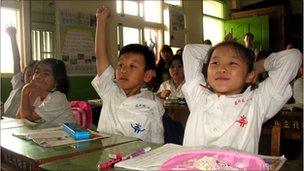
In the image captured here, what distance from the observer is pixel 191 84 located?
4.80 ft

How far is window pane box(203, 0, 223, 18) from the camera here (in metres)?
7.57

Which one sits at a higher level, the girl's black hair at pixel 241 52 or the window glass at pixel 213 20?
the window glass at pixel 213 20

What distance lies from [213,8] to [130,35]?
3243mm

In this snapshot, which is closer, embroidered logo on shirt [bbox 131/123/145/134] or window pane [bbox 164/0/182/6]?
embroidered logo on shirt [bbox 131/123/145/134]

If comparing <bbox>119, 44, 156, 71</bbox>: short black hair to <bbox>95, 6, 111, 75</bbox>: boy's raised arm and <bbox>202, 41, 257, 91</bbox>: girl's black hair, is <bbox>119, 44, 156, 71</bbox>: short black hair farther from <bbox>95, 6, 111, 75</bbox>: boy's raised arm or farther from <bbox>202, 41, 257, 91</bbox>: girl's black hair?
<bbox>202, 41, 257, 91</bbox>: girl's black hair

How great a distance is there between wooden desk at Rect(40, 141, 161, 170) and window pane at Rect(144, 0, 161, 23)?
498 cm

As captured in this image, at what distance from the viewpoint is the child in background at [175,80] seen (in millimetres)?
3605

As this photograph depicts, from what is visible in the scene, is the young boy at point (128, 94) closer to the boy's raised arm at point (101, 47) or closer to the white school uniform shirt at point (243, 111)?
the boy's raised arm at point (101, 47)

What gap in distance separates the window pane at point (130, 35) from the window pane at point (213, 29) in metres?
2.44

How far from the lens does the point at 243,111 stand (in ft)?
4.19

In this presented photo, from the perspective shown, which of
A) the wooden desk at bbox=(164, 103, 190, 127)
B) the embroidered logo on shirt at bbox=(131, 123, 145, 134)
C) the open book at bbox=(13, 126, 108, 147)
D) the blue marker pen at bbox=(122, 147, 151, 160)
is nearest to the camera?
the blue marker pen at bbox=(122, 147, 151, 160)

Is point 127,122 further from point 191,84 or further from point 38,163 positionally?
point 38,163

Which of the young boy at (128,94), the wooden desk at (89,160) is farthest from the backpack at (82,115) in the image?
the wooden desk at (89,160)

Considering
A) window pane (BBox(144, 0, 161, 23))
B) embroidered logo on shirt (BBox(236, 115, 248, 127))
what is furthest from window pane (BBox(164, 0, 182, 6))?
embroidered logo on shirt (BBox(236, 115, 248, 127))
